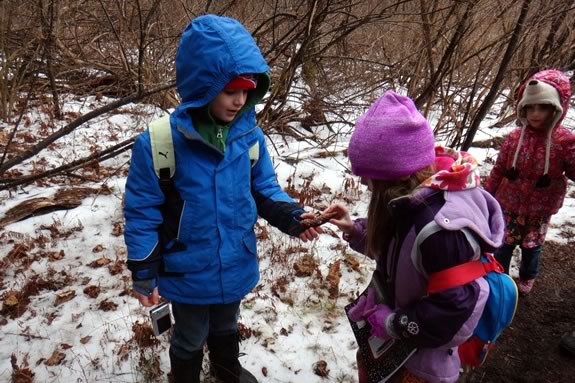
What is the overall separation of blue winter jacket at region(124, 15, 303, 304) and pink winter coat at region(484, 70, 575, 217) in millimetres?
1967

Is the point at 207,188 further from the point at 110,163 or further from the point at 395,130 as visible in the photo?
the point at 110,163

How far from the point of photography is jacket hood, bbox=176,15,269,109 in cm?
163

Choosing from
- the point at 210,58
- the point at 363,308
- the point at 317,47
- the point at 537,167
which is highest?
the point at 317,47

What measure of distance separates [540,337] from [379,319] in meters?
2.09

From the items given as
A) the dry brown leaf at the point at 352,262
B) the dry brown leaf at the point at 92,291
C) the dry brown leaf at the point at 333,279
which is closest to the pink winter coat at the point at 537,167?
the dry brown leaf at the point at 352,262

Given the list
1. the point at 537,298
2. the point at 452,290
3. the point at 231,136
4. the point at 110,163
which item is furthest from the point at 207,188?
the point at 110,163

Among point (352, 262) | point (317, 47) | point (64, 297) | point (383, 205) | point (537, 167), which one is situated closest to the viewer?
point (383, 205)

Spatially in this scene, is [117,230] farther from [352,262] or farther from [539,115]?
[539,115]

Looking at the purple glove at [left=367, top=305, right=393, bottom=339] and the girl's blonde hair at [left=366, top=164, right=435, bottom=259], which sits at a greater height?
the girl's blonde hair at [left=366, top=164, right=435, bottom=259]

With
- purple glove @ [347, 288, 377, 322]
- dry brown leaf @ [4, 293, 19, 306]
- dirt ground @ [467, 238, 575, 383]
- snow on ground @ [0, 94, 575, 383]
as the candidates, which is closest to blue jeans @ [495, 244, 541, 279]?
dirt ground @ [467, 238, 575, 383]

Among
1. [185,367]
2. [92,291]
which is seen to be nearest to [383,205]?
[185,367]

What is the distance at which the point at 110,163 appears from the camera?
19.1ft

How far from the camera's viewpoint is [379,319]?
1577mm

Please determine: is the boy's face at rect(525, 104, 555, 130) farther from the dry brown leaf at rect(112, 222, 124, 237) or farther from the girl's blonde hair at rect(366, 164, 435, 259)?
the dry brown leaf at rect(112, 222, 124, 237)
